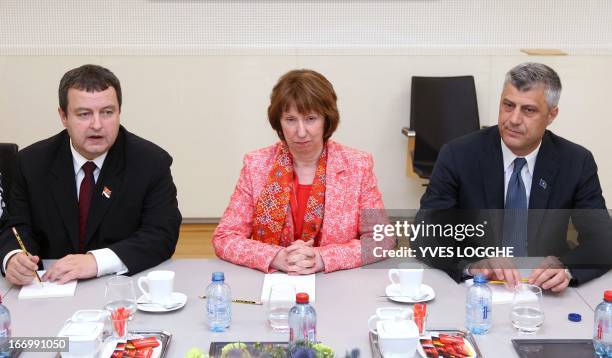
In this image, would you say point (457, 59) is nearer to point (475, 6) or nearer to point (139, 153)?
point (475, 6)

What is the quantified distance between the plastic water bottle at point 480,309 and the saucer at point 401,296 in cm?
21

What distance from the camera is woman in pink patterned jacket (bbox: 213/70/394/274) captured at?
2816 mm

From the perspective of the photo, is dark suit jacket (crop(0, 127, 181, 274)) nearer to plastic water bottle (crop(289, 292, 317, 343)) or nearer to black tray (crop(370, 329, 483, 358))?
plastic water bottle (crop(289, 292, 317, 343))

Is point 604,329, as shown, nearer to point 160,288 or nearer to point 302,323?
point 302,323

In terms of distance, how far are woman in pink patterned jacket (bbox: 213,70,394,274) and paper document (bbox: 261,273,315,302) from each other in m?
0.25

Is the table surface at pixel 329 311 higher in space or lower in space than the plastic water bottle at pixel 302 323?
lower

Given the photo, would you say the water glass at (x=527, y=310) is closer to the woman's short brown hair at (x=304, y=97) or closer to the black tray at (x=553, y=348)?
the black tray at (x=553, y=348)

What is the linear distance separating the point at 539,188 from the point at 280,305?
1.19 meters

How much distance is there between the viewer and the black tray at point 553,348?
1.95 m

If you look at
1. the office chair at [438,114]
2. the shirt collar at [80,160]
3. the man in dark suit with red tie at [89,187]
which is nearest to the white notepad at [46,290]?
the man in dark suit with red tie at [89,187]

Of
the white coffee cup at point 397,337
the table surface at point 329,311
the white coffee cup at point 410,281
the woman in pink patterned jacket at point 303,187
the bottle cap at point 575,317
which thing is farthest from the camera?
the woman in pink patterned jacket at point 303,187

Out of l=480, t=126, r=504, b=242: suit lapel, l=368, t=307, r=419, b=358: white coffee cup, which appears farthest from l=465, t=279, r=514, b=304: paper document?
l=480, t=126, r=504, b=242: suit lapel

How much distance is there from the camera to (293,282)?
2441 millimetres

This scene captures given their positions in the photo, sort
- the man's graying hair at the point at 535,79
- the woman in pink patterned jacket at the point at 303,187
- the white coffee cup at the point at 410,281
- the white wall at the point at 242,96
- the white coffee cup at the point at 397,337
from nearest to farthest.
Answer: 1. the white coffee cup at the point at 397,337
2. the white coffee cup at the point at 410,281
3. the man's graying hair at the point at 535,79
4. the woman in pink patterned jacket at the point at 303,187
5. the white wall at the point at 242,96
